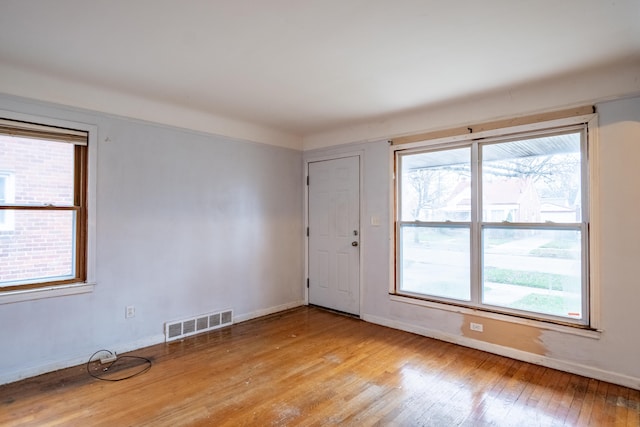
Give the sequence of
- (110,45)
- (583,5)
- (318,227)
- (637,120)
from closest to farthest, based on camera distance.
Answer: (583,5)
(110,45)
(637,120)
(318,227)

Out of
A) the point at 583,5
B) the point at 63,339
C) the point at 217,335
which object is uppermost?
the point at 583,5

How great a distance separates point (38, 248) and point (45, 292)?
1.28 ft

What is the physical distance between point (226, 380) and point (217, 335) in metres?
1.13

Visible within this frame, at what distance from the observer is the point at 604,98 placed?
2.77m

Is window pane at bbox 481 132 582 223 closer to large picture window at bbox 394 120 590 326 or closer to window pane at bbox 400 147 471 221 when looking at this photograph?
large picture window at bbox 394 120 590 326

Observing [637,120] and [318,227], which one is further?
[318,227]

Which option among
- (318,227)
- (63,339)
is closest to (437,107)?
(318,227)

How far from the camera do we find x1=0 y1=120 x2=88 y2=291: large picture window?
9.12 ft

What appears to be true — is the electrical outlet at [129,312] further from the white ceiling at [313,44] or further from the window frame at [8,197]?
the white ceiling at [313,44]

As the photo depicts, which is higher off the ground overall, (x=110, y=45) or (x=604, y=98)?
(x=110, y=45)

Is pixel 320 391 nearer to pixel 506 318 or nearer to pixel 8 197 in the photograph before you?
pixel 506 318

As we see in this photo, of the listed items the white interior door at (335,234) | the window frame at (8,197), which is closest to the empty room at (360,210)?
the window frame at (8,197)

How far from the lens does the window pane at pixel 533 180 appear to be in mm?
2979

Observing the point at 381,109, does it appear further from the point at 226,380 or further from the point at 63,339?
the point at 63,339
